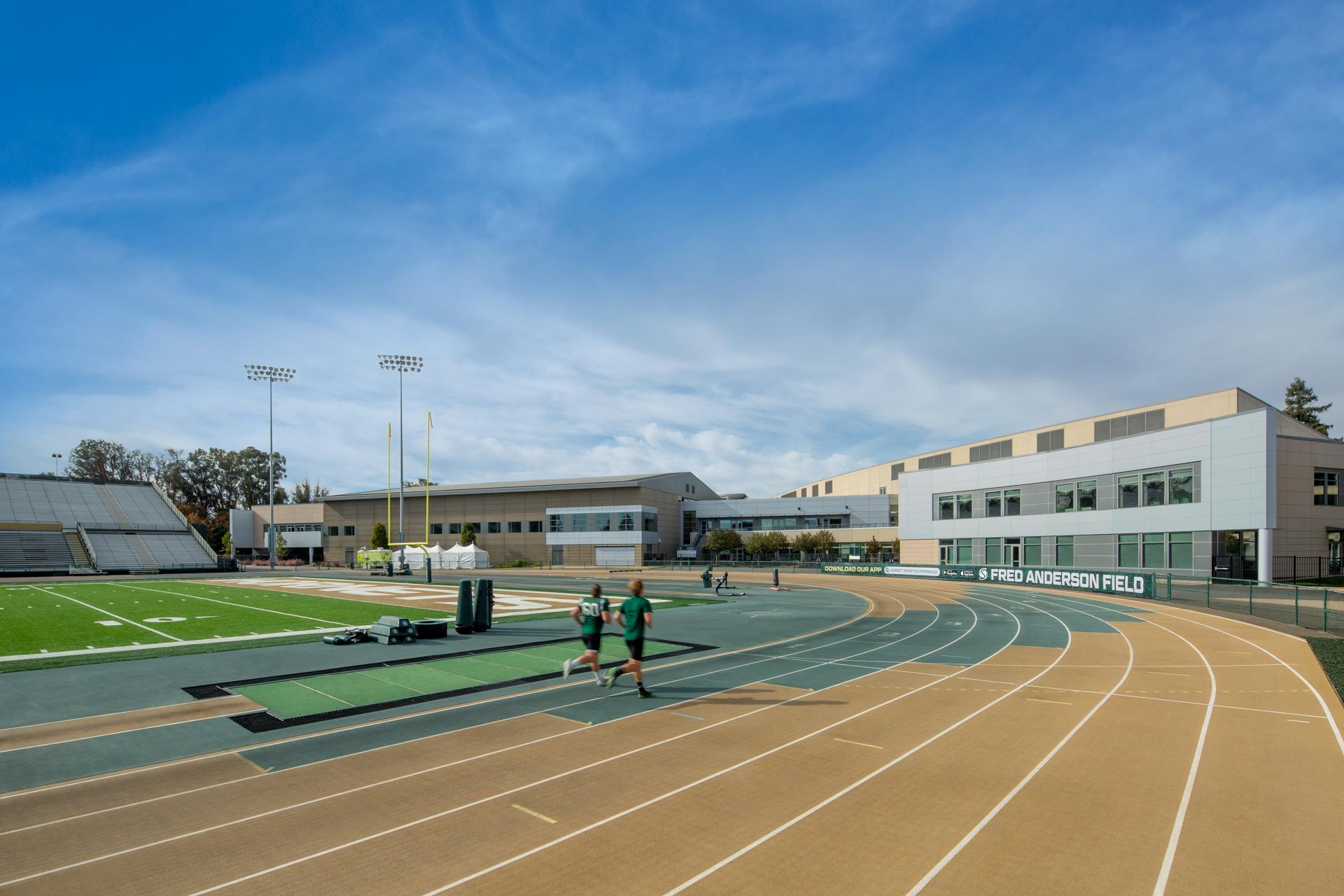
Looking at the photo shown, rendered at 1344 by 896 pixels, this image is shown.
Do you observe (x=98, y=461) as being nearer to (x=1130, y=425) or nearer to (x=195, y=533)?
(x=195, y=533)

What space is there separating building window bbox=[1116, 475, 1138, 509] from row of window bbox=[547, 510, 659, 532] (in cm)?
4888

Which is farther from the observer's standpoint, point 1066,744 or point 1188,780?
point 1066,744

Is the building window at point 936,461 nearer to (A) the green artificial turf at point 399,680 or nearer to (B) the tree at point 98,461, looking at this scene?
(A) the green artificial turf at point 399,680

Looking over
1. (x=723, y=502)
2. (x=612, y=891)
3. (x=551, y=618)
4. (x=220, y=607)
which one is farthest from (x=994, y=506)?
(x=612, y=891)

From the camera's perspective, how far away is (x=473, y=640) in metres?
19.2

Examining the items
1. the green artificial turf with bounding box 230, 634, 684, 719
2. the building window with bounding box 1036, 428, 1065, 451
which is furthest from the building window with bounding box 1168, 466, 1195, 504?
the green artificial turf with bounding box 230, 634, 684, 719

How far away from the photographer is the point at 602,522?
274ft

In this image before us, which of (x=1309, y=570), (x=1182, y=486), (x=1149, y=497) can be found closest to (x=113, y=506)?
(x=1149, y=497)

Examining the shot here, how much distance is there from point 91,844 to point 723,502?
84.5m

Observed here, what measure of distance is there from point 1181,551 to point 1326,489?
1043cm

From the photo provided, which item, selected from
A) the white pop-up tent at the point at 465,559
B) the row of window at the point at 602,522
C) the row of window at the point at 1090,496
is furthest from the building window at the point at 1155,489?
the white pop-up tent at the point at 465,559

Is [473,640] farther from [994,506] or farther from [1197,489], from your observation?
[994,506]

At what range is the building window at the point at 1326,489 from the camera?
4362cm

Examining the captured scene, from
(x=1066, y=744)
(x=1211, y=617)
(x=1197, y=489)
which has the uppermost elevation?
(x=1197, y=489)
